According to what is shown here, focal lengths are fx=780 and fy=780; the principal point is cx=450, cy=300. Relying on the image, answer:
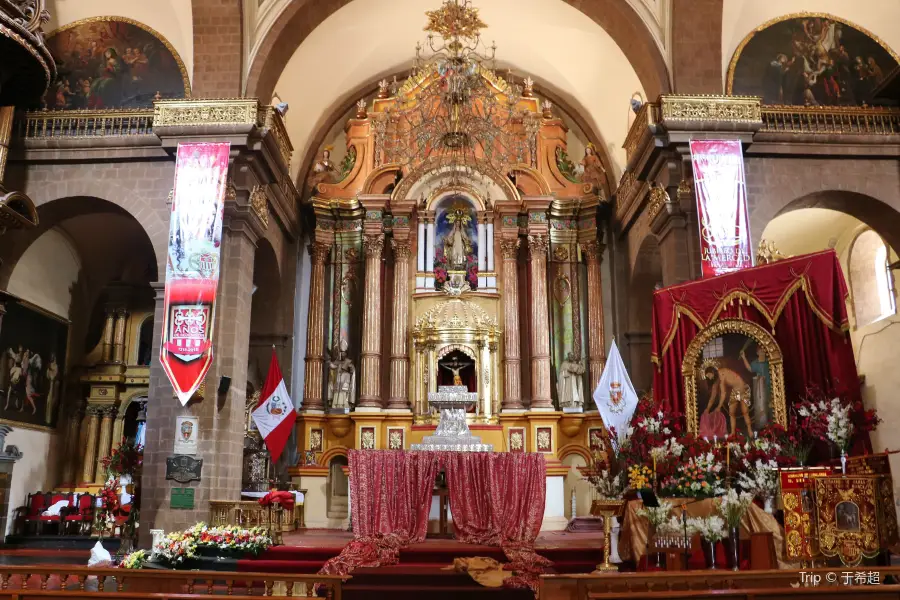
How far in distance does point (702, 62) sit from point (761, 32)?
152 cm

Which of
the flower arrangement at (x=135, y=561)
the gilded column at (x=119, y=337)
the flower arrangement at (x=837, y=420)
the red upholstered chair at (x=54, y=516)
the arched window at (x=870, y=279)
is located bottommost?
the flower arrangement at (x=135, y=561)

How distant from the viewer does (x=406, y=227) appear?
689 inches

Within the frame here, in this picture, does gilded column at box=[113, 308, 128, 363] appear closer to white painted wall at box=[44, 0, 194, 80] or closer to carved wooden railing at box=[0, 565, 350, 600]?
white painted wall at box=[44, 0, 194, 80]

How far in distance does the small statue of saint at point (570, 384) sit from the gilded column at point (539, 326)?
1.02 feet

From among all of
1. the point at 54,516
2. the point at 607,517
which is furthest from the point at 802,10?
the point at 54,516

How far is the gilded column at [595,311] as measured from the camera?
17.0 m

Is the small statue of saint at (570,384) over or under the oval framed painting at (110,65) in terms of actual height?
under

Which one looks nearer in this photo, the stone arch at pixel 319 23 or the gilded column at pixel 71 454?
the stone arch at pixel 319 23

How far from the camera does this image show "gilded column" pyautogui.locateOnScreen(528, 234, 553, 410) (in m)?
16.6

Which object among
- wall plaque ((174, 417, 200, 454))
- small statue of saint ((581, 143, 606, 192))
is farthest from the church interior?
small statue of saint ((581, 143, 606, 192))

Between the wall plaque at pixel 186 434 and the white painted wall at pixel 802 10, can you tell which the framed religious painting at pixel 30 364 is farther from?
the white painted wall at pixel 802 10

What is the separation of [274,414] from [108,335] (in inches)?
187

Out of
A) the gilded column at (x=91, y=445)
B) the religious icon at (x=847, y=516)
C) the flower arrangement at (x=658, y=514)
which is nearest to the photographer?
the religious icon at (x=847, y=516)

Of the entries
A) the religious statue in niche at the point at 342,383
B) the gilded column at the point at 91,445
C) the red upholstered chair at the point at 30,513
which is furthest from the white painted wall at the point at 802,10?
the red upholstered chair at the point at 30,513
